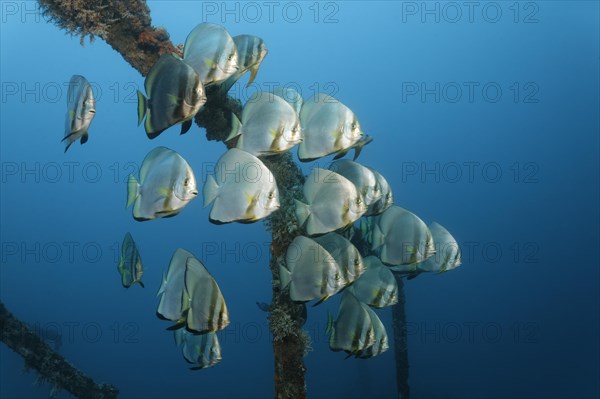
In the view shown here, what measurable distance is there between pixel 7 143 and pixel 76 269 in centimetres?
683

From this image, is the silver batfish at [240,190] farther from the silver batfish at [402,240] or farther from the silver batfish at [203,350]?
the silver batfish at [203,350]

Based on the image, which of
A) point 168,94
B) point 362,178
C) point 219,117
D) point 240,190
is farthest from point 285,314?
point 168,94

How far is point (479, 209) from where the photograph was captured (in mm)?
21219

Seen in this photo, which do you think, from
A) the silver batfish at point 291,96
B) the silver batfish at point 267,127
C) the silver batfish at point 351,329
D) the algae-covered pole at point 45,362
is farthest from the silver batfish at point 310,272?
the algae-covered pole at point 45,362

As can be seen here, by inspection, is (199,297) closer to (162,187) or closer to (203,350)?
(162,187)

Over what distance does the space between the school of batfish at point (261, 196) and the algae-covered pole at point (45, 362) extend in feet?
8.68

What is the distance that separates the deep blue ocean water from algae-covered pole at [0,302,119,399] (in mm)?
12059

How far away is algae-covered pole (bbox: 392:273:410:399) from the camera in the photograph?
6.61m

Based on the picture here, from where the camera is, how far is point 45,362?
5.52 m

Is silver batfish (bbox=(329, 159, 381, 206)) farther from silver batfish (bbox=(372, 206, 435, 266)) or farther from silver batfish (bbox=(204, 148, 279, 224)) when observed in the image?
silver batfish (bbox=(204, 148, 279, 224))

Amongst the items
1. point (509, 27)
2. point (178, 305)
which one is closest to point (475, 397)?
point (509, 27)

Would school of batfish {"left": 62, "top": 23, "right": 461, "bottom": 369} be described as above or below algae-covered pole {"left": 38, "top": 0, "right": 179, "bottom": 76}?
below

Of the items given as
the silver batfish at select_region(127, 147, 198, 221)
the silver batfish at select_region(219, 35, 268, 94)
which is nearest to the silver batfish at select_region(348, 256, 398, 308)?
the silver batfish at select_region(127, 147, 198, 221)

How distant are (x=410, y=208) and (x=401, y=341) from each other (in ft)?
53.7
